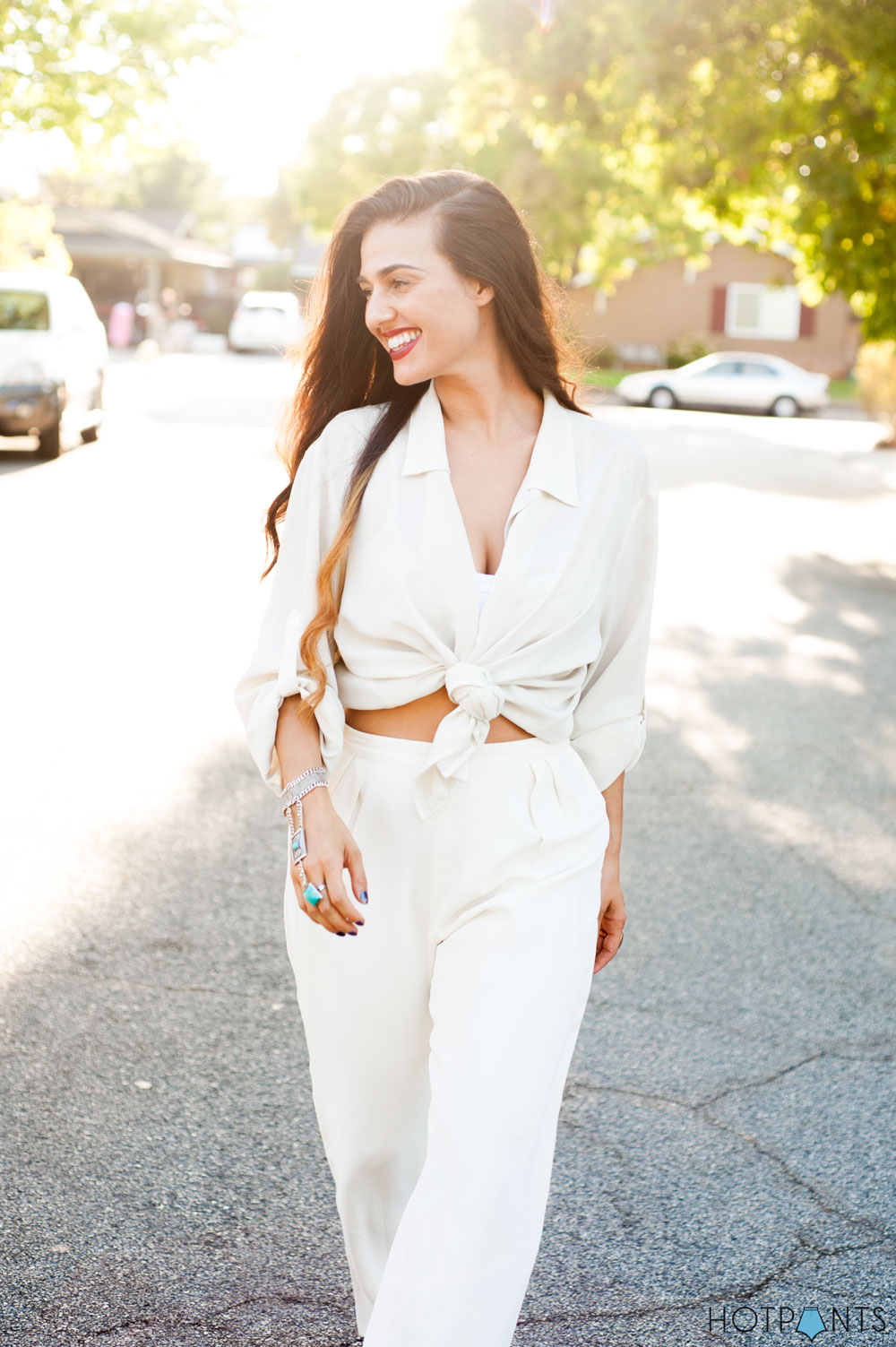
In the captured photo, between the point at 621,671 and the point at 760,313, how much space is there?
45.9 meters

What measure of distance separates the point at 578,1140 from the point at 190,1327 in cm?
114

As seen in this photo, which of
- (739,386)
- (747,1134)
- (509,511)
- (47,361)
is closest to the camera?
(509,511)

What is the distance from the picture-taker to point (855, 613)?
422 inches

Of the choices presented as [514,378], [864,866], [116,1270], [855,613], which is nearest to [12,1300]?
[116,1270]

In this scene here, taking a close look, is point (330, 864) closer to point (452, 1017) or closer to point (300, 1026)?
point (452, 1017)

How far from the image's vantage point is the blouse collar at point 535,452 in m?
2.36

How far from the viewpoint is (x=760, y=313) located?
151 ft

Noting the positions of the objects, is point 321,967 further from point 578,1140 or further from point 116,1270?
point 578,1140

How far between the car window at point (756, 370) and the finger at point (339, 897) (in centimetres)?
3339

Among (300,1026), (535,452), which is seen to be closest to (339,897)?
(535,452)

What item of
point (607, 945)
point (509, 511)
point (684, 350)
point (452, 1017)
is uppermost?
→ point (509, 511)

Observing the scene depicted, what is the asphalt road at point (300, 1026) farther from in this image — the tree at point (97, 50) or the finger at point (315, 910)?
the tree at point (97, 50)

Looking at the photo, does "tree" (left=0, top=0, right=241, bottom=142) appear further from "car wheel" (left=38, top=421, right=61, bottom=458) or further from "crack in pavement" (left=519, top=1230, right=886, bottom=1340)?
"crack in pavement" (left=519, top=1230, right=886, bottom=1340)

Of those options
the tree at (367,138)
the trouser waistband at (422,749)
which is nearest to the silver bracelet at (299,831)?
the trouser waistband at (422,749)
